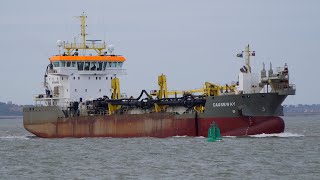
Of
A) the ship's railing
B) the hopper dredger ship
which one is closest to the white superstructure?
the hopper dredger ship

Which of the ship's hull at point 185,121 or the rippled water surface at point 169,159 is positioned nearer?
the rippled water surface at point 169,159

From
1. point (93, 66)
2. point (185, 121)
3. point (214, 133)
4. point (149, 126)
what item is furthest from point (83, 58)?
point (214, 133)

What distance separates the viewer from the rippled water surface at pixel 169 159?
3325cm

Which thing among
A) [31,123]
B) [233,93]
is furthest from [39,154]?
[31,123]

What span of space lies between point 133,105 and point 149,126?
248 centimetres

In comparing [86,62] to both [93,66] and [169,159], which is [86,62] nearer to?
[93,66]

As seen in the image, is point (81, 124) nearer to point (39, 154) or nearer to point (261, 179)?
point (39, 154)

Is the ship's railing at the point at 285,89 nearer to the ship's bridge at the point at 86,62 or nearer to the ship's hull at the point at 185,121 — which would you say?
the ship's hull at the point at 185,121

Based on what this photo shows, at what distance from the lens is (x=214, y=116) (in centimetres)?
4944

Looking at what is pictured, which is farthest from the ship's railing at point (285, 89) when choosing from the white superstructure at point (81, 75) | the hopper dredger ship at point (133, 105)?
the white superstructure at point (81, 75)

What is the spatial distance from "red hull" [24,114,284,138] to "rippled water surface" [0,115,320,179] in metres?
0.78

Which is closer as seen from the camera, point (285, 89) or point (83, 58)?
point (285, 89)

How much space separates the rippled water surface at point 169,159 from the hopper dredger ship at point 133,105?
138 cm

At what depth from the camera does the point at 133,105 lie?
54375 millimetres
